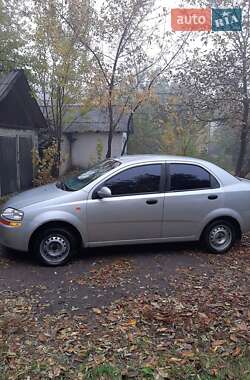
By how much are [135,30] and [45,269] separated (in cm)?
988

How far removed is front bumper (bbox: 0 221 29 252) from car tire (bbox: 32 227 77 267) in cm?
14

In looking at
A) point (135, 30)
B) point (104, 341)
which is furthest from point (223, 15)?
point (104, 341)

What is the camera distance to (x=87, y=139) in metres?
23.5

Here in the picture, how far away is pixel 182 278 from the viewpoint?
5.43 meters

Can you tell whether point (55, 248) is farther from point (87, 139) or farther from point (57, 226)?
point (87, 139)

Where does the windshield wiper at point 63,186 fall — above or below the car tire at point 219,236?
above

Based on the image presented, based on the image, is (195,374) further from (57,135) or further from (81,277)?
(57,135)

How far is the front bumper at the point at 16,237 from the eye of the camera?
5672 millimetres

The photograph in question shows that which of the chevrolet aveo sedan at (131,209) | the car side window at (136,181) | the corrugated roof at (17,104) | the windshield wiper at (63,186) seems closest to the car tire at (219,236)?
the chevrolet aveo sedan at (131,209)

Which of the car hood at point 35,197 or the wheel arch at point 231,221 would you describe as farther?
the wheel arch at point 231,221

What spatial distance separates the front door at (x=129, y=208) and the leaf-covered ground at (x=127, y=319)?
0.41 m

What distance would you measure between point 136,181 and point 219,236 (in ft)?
5.58

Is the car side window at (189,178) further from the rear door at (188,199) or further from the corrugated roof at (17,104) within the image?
the corrugated roof at (17,104)

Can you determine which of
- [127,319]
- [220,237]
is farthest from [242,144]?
[127,319]
